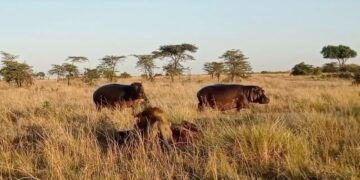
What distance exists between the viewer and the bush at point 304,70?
6719cm

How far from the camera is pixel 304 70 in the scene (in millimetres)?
68000

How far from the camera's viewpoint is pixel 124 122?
9.80m

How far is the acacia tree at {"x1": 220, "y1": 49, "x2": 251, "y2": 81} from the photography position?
184 ft

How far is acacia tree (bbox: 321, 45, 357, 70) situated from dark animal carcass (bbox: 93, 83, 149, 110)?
62.4 metres

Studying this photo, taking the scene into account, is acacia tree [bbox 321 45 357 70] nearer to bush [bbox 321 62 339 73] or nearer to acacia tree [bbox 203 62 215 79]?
bush [bbox 321 62 339 73]

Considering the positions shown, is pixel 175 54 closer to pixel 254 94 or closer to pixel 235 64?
pixel 235 64

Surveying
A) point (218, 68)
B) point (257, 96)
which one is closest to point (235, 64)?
point (218, 68)

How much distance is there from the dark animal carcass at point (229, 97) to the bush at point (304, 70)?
53804 millimetres

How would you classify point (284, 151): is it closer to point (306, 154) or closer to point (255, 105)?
point (306, 154)

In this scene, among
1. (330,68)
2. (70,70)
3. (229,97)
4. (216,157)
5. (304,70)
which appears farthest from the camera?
(330,68)

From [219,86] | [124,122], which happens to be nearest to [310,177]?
[124,122]

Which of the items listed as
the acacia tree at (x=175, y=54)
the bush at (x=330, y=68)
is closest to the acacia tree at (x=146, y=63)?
the acacia tree at (x=175, y=54)

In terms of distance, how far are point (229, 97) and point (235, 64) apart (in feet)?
140

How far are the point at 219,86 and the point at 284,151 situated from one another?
341 inches
